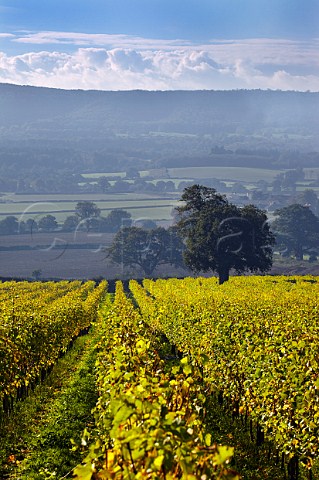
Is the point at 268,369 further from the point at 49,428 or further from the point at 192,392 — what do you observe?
the point at 192,392

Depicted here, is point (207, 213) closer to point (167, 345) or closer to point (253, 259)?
point (253, 259)

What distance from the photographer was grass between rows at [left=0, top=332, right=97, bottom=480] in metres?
14.7

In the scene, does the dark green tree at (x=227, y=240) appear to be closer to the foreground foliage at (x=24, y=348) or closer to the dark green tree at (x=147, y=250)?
the foreground foliage at (x=24, y=348)

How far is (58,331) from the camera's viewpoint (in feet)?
89.5

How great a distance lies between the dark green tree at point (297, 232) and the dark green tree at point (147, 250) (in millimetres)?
32019

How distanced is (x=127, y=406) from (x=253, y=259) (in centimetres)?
7804

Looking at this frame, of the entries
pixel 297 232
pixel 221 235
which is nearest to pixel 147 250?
pixel 297 232

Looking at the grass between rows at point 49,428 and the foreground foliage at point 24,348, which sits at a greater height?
the foreground foliage at point 24,348

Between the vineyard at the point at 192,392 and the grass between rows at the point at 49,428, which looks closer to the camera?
the vineyard at the point at 192,392

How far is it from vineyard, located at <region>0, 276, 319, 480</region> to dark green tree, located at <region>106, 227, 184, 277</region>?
115818mm

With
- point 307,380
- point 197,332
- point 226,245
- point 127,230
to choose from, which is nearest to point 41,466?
point 307,380

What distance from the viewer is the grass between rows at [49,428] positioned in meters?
14.7

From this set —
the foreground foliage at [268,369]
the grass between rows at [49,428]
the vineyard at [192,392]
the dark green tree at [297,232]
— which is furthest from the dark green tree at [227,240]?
the dark green tree at [297,232]

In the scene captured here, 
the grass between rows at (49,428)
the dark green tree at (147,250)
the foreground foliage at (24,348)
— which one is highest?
the dark green tree at (147,250)
